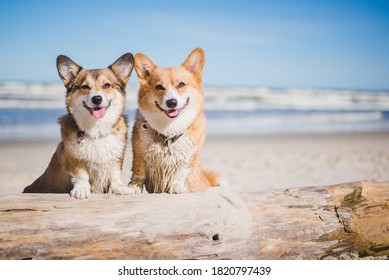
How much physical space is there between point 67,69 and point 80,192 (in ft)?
2.47

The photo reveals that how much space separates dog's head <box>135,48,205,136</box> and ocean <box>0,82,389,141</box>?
3.71m

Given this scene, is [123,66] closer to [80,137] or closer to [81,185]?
[80,137]

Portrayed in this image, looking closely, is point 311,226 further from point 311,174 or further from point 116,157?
point 311,174

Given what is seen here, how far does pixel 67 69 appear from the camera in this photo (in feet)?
9.08

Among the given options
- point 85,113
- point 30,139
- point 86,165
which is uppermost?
point 85,113

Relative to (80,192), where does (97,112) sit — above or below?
above

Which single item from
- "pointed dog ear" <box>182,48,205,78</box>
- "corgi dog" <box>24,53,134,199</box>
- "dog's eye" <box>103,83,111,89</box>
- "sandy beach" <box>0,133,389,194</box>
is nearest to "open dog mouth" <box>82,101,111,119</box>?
"corgi dog" <box>24,53,134,199</box>

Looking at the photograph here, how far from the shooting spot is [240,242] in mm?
2674

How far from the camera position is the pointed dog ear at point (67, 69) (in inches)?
108

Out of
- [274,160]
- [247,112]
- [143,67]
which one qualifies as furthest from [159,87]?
[247,112]

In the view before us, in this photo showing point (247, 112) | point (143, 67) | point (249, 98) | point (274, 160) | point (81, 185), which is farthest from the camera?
point (249, 98)

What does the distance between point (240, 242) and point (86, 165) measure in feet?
3.42

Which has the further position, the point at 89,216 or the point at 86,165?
the point at 86,165

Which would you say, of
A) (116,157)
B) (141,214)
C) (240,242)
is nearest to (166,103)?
(116,157)
